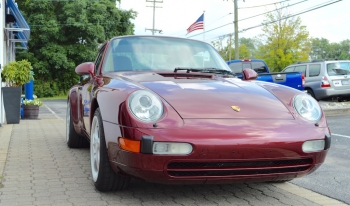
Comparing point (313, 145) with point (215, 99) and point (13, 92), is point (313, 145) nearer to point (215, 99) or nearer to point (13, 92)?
point (215, 99)

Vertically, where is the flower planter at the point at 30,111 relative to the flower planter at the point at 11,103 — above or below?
below

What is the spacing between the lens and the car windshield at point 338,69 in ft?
52.4

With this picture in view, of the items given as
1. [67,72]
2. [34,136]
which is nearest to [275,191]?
[34,136]

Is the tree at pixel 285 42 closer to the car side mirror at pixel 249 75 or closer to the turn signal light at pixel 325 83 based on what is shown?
the turn signal light at pixel 325 83

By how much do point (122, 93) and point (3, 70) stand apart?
8171 mm

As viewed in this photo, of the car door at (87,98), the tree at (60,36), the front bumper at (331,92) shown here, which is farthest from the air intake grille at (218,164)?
the tree at (60,36)

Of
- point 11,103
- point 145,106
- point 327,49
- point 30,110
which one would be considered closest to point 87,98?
point 145,106

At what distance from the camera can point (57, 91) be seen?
38062 mm

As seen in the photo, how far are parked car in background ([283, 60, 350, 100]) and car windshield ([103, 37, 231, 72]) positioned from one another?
11.7 m

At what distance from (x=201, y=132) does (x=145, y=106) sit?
475mm

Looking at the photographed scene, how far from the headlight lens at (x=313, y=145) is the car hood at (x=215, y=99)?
0.26 metres

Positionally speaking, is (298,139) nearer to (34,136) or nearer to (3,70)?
(34,136)

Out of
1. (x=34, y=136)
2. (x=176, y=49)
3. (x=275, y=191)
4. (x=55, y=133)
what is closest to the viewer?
(x=275, y=191)

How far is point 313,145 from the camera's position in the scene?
344cm
